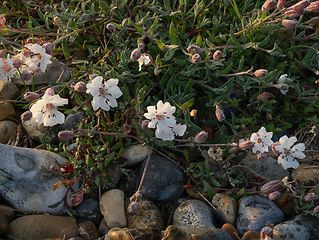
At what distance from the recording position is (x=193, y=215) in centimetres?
256

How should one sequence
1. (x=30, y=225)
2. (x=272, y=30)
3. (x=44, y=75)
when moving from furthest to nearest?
1. (x=44, y=75)
2. (x=272, y=30)
3. (x=30, y=225)

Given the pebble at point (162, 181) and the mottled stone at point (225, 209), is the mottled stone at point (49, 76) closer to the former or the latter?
the pebble at point (162, 181)

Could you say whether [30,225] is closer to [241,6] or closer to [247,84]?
[247,84]

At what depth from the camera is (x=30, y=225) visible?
2439 mm

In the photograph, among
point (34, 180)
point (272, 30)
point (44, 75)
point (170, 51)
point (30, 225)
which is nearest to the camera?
point (30, 225)

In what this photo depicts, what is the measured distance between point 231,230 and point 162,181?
31.5 inches

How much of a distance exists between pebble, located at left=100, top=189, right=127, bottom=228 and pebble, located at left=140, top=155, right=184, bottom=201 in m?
0.26

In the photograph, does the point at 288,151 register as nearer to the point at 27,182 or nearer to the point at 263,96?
the point at 263,96

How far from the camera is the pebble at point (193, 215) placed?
99.0 inches

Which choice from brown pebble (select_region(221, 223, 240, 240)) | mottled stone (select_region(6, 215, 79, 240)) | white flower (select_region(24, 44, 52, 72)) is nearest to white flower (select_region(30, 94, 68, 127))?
white flower (select_region(24, 44, 52, 72))

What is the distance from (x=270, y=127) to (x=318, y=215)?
96cm

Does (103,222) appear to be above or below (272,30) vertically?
below

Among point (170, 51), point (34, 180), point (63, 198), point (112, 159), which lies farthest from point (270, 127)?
point (34, 180)

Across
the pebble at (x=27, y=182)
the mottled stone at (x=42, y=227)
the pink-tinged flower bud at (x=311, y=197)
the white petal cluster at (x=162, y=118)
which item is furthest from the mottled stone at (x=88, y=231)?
the pink-tinged flower bud at (x=311, y=197)
